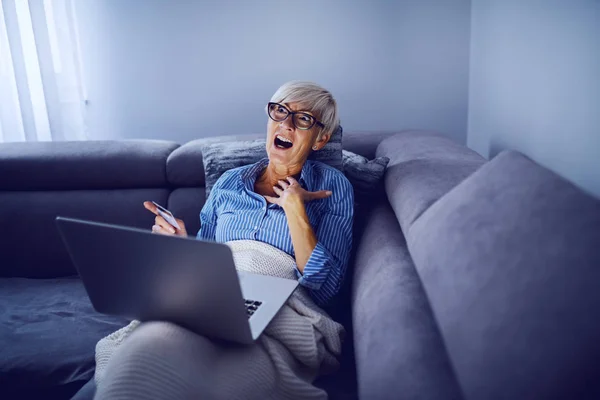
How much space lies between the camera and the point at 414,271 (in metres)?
1.08

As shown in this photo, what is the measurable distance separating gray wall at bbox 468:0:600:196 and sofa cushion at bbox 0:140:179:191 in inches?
51.5

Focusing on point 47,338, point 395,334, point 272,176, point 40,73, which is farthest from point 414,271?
point 40,73

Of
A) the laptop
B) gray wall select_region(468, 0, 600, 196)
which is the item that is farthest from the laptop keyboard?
gray wall select_region(468, 0, 600, 196)

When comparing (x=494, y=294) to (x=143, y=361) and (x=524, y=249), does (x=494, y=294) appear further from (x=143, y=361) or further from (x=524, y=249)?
(x=143, y=361)

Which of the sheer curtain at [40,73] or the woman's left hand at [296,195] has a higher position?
the sheer curtain at [40,73]

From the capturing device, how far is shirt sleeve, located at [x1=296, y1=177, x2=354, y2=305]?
1.27m

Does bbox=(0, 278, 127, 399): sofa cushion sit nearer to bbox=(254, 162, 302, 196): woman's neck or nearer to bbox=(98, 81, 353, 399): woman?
bbox=(98, 81, 353, 399): woman

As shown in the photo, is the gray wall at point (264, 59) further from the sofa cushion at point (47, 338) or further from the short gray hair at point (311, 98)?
the sofa cushion at point (47, 338)

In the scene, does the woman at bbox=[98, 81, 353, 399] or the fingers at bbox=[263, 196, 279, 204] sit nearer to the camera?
the woman at bbox=[98, 81, 353, 399]

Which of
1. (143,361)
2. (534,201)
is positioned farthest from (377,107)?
(143,361)

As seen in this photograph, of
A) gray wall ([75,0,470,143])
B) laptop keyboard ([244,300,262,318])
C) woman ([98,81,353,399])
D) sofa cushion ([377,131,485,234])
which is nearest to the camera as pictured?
woman ([98,81,353,399])

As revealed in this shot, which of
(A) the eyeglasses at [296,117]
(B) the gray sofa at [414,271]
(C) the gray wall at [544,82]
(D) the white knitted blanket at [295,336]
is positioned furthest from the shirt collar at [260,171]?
(C) the gray wall at [544,82]

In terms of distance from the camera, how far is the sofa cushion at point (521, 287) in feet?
1.99

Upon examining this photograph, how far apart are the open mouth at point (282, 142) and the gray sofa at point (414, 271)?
34 cm
